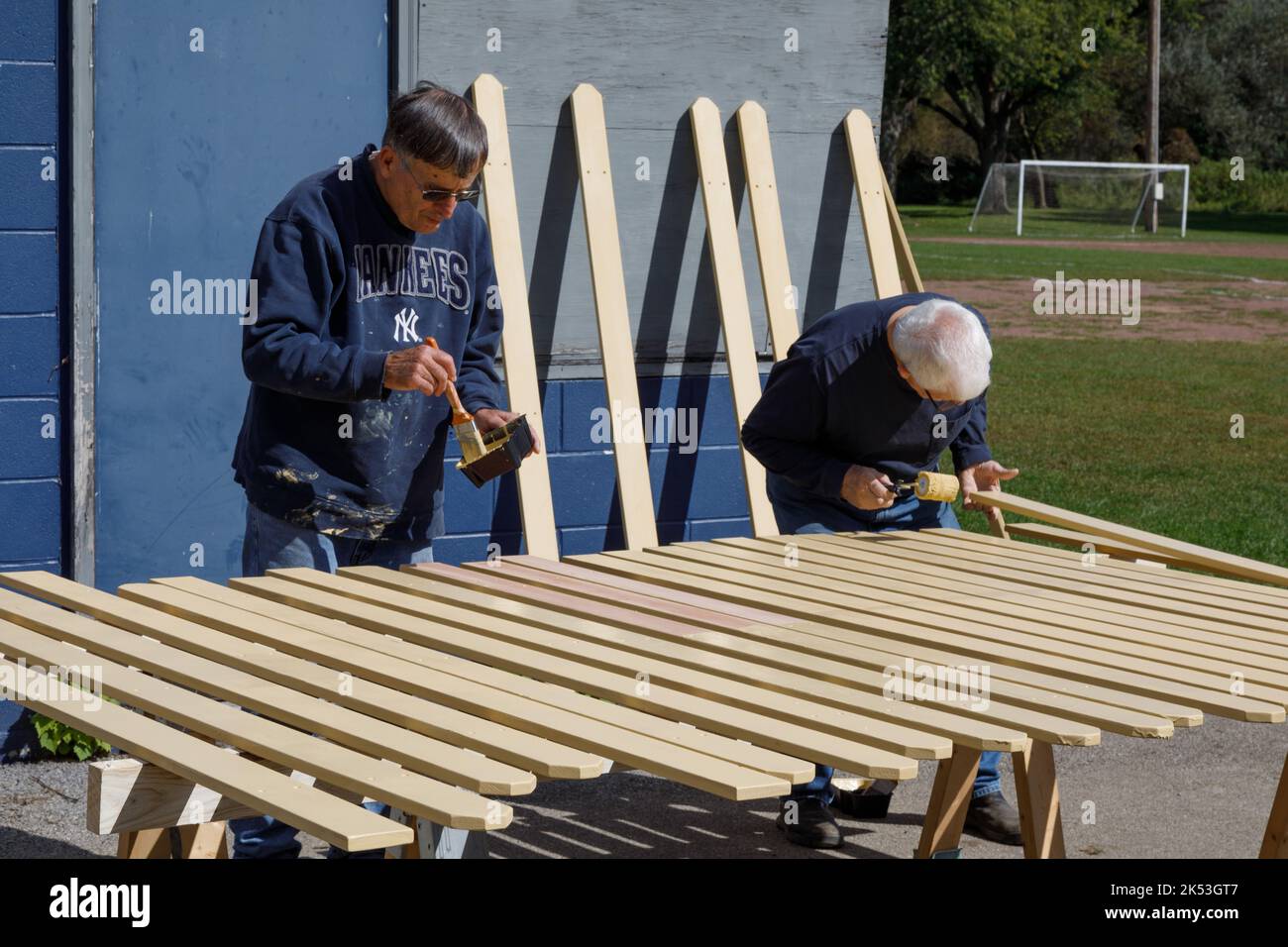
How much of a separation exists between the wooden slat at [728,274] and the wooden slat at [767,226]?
0.32 ft

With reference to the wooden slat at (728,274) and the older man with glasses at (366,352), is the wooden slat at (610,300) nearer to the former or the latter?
the wooden slat at (728,274)

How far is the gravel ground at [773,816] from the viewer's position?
4.70m

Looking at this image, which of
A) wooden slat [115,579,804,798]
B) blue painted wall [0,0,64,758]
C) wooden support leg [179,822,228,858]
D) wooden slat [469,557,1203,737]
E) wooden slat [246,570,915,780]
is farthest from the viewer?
blue painted wall [0,0,64,758]

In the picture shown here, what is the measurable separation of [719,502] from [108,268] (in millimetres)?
2205

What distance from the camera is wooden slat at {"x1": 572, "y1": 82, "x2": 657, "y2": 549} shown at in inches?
221

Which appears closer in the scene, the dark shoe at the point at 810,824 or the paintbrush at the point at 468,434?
the paintbrush at the point at 468,434

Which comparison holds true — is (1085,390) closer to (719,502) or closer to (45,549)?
(719,502)

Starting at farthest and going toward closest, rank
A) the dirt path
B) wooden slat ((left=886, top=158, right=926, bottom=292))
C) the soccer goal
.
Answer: the soccer goal < the dirt path < wooden slat ((left=886, top=158, right=926, bottom=292))

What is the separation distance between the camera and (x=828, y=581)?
3979mm

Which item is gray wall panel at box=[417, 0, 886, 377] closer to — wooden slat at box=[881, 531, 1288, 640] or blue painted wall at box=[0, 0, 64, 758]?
blue painted wall at box=[0, 0, 64, 758]

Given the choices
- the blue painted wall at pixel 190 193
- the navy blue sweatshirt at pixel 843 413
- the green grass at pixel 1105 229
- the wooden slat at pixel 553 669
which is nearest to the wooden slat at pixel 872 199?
the navy blue sweatshirt at pixel 843 413

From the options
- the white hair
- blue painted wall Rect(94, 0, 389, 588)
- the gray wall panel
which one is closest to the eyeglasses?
the white hair

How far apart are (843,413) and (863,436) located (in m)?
0.09
